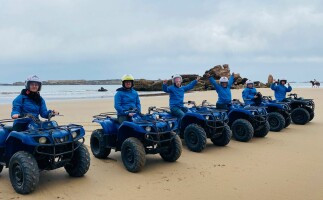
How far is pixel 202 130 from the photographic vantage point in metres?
7.77

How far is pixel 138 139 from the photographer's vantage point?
6.46 m

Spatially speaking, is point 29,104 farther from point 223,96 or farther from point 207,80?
point 207,80

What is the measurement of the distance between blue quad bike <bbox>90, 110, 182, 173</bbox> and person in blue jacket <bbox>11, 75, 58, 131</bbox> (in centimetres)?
149

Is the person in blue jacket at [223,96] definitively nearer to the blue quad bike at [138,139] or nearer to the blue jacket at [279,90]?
the blue quad bike at [138,139]

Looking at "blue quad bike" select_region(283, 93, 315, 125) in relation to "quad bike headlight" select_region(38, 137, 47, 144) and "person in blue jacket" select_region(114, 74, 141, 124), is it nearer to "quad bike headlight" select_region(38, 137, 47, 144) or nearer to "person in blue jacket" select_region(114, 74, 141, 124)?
"person in blue jacket" select_region(114, 74, 141, 124)

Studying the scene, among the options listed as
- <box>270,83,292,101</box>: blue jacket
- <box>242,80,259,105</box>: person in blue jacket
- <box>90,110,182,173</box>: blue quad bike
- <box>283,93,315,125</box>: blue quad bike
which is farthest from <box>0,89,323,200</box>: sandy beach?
<box>270,83,292,101</box>: blue jacket

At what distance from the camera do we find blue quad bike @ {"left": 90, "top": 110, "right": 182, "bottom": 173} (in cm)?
618

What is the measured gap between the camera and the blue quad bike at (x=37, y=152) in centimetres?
491

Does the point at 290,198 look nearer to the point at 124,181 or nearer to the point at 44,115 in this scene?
the point at 124,181

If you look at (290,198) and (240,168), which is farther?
(240,168)

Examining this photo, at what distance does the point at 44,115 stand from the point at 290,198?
4.29 metres

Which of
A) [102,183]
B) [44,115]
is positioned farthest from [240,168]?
[44,115]

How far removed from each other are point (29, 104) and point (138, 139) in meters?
2.09

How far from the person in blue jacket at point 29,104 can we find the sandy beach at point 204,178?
1037 millimetres
